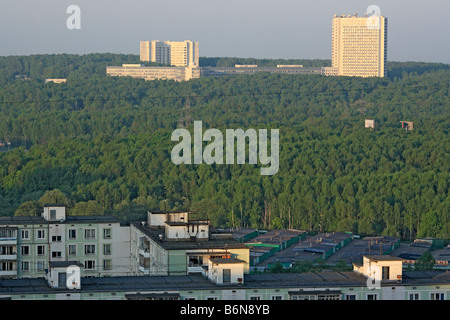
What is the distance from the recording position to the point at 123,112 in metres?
112

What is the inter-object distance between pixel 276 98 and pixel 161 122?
3344 centimetres

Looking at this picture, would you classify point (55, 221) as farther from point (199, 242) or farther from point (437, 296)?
point (437, 296)

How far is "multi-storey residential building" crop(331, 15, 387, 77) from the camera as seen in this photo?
157625 mm

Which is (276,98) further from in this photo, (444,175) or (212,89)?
(444,175)

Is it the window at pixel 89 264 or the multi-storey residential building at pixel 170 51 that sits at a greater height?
the multi-storey residential building at pixel 170 51

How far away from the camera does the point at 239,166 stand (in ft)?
222

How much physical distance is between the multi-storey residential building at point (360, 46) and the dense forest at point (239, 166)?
15.5m

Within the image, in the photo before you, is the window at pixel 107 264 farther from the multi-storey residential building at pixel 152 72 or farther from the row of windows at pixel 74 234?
the multi-storey residential building at pixel 152 72

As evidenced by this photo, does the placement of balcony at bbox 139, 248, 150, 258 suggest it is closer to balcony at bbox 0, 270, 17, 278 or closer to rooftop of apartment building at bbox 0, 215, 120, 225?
rooftop of apartment building at bbox 0, 215, 120, 225

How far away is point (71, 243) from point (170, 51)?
150 m

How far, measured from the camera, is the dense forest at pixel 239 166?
50.2m

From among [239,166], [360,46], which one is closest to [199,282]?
[239,166]

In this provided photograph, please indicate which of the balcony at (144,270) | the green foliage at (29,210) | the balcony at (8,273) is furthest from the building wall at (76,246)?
the green foliage at (29,210)
